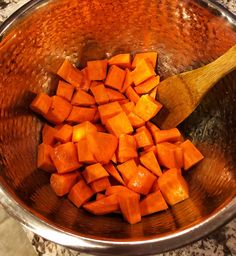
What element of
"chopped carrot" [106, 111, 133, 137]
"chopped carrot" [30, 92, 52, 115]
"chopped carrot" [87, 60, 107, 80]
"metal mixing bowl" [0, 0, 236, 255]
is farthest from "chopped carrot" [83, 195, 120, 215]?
"chopped carrot" [87, 60, 107, 80]

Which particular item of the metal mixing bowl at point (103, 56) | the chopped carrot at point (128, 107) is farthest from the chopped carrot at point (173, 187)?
the chopped carrot at point (128, 107)

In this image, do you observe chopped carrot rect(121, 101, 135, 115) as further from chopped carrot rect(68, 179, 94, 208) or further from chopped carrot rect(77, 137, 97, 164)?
chopped carrot rect(68, 179, 94, 208)

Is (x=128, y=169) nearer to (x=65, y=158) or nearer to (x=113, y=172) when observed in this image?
(x=113, y=172)

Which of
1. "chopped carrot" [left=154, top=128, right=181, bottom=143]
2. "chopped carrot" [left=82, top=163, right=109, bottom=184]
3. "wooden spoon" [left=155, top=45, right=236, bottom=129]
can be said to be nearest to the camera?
"wooden spoon" [left=155, top=45, right=236, bottom=129]

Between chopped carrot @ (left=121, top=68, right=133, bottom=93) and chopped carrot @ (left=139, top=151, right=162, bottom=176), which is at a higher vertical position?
chopped carrot @ (left=121, top=68, right=133, bottom=93)

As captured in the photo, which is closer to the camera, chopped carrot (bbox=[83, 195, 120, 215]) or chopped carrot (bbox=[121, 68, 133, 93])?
chopped carrot (bbox=[83, 195, 120, 215])

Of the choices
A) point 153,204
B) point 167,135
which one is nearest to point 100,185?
point 153,204

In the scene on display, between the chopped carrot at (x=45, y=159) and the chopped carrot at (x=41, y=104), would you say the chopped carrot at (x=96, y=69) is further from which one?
the chopped carrot at (x=45, y=159)
